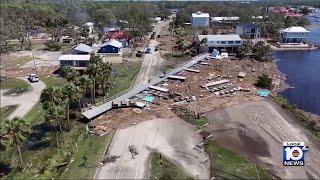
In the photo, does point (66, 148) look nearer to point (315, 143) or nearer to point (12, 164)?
point (12, 164)

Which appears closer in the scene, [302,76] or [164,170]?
[164,170]

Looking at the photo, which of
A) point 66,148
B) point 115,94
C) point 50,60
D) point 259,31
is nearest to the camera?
point 66,148

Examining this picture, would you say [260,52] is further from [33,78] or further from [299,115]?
[33,78]

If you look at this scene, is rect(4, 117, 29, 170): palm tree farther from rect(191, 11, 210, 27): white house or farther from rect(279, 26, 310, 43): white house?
rect(191, 11, 210, 27): white house

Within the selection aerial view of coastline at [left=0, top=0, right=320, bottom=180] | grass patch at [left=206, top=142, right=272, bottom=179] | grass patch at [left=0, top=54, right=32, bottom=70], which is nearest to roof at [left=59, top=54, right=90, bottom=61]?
aerial view of coastline at [left=0, top=0, right=320, bottom=180]

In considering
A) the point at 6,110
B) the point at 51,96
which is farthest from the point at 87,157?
the point at 6,110

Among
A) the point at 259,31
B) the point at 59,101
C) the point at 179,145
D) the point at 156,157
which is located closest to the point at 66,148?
the point at 59,101
